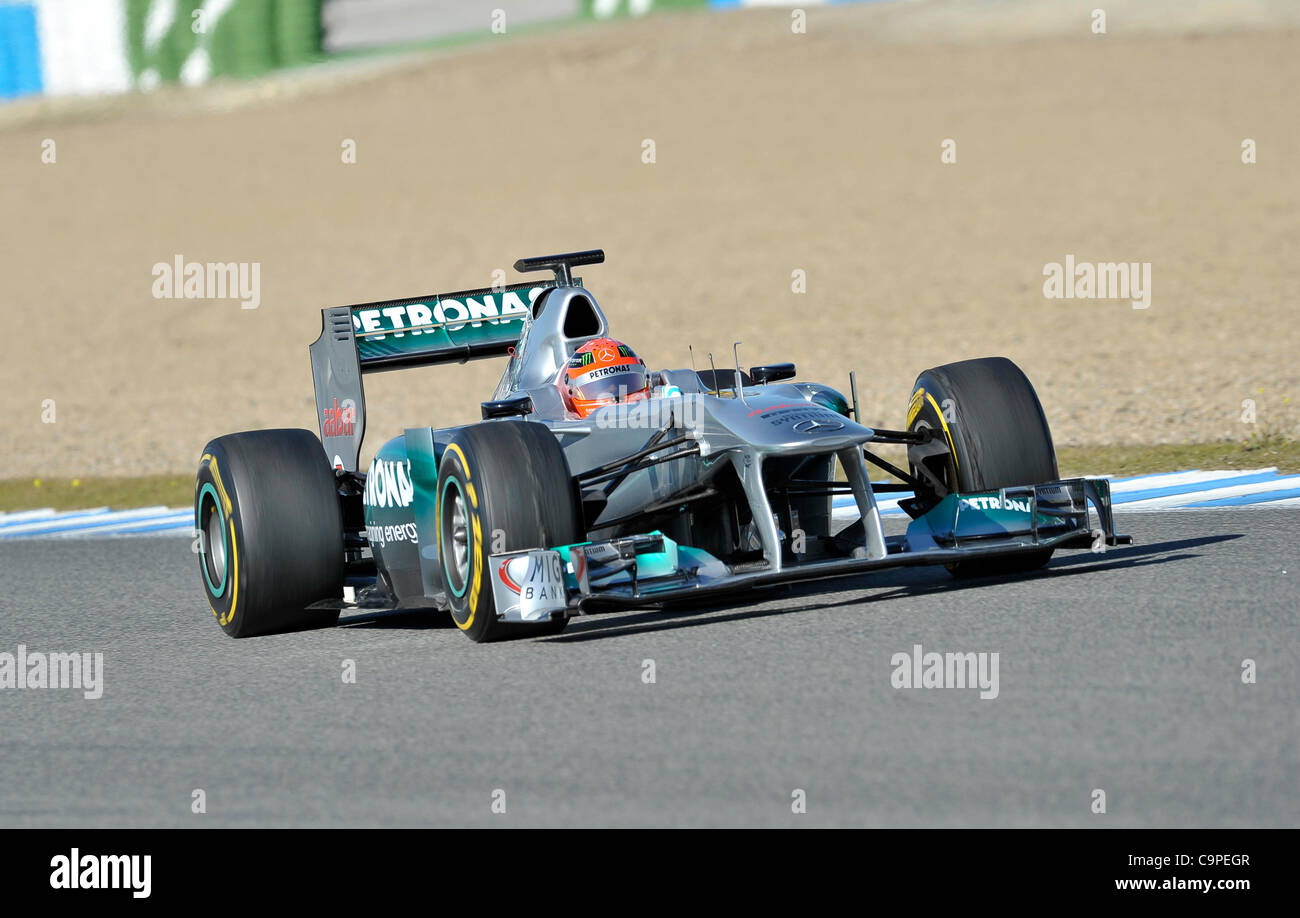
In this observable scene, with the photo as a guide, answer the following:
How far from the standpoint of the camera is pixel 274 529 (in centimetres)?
838

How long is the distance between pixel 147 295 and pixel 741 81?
13.5 metres

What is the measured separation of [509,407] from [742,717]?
3.03m

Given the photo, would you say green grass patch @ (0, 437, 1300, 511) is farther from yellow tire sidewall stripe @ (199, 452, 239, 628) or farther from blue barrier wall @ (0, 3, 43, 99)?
blue barrier wall @ (0, 3, 43, 99)

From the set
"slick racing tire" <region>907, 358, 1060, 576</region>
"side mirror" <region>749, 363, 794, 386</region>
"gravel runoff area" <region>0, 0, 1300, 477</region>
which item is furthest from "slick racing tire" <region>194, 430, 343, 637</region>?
"gravel runoff area" <region>0, 0, 1300, 477</region>

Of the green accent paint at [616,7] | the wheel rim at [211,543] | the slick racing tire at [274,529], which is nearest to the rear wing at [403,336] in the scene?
the wheel rim at [211,543]

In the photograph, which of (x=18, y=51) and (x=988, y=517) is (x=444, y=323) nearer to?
(x=988, y=517)

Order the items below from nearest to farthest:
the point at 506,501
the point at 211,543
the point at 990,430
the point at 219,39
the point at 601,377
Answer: the point at 506,501 → the point at 990,430 → the point at 601,377 → the point at 211,543 → the point at 219,39

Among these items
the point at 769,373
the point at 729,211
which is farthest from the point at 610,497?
the point at 729,211

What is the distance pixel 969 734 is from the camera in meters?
5.40

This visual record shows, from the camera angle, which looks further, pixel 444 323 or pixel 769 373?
pixel 444 323

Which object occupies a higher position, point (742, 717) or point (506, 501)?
point (506, 501)

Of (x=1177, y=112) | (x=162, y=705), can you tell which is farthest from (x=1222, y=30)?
(x=162, y=705)

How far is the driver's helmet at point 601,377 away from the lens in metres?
8.56

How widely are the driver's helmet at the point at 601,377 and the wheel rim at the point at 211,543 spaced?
5.98 ft
